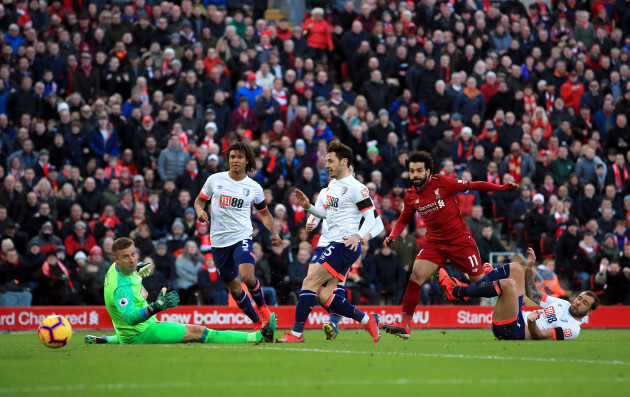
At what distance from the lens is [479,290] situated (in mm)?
12508

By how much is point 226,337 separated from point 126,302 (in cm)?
136

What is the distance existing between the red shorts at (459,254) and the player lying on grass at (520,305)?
1.68 feet

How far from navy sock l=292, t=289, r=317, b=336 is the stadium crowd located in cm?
747

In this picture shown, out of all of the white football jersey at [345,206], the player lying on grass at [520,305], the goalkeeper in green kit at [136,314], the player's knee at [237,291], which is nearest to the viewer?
the goalkeeper in green kit at [136,314]

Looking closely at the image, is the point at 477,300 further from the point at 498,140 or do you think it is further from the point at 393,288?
the point at 498,140

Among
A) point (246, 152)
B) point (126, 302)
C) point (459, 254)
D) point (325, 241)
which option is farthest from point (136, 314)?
point (459, 254)

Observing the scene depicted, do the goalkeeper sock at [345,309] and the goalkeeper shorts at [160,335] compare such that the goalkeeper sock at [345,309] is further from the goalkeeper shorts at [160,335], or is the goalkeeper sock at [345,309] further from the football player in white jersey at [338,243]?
the goalkeeper shorts at [160,335]

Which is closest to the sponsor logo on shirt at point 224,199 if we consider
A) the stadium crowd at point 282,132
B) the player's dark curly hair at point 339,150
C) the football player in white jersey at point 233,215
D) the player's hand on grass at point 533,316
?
the football player in white jersey at point 233,215

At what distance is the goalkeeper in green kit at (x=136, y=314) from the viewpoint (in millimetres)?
11297

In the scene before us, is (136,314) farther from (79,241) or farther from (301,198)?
(79,241)

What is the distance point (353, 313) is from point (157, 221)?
358 inches

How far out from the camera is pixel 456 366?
8961 mm

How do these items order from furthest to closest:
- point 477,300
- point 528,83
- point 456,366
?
point 528,83 < point 477,300 < point 456,366

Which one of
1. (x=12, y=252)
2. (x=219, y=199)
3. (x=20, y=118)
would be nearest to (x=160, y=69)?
(x=20, y=118)
